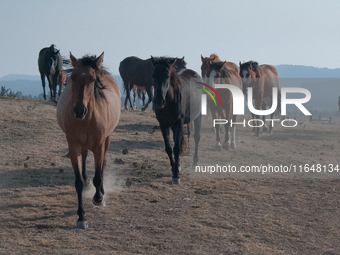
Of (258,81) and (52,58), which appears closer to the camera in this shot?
(258,81)

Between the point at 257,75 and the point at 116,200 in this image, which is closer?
the point at 116,200

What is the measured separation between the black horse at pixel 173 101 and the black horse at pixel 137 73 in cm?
710

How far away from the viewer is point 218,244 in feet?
14.1

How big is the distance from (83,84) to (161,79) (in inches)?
92.8

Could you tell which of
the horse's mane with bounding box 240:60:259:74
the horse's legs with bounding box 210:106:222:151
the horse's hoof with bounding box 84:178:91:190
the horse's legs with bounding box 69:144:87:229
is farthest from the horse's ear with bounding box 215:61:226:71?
the horse's legs with bounding box 69:144:87:229

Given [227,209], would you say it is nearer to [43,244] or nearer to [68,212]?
[68,212]

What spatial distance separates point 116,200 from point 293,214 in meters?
2.96

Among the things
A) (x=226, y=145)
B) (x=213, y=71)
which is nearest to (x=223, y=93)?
(x=213, y=71)

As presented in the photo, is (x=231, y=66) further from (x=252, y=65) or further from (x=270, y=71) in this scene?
(x=270, y=71)

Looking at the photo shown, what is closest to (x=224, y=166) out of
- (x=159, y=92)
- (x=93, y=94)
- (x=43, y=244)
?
(x=159, y=92)

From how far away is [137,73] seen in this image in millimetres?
16000

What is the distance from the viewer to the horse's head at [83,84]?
14.7ft

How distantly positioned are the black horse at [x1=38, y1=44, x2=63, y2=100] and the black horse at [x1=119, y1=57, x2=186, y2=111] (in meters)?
3.04

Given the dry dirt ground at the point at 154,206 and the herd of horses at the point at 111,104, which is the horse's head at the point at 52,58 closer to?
the dry dirt ground at the point at 154,206
